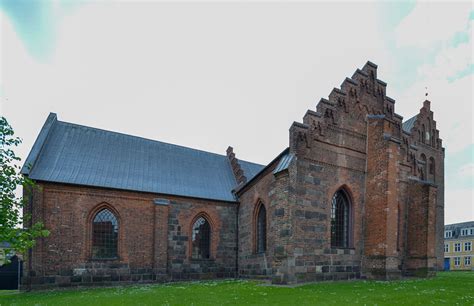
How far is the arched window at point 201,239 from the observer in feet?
77.9

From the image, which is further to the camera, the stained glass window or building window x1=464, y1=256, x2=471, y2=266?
building window x1=464, y1=256, x2=471, y2=266

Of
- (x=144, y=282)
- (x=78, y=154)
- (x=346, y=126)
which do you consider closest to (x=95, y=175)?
(x=78, y=154)

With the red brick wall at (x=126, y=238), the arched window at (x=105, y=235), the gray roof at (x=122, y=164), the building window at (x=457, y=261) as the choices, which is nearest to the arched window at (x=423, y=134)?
the gray roof at (x=122, y=164)

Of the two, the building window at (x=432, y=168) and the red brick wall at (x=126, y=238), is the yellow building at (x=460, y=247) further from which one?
the red brick wall at (x=126, y=238)

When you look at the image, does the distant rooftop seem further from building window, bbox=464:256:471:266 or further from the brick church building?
building window, bbox=464:256:471:266

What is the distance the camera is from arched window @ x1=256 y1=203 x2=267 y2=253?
22.0m

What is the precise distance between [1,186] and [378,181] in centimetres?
1761

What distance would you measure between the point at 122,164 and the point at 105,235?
4.90 m

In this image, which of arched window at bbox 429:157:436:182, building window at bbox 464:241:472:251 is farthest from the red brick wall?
building window at bbox 464:241:472:251

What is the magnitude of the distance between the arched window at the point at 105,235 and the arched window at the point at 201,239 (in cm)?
512

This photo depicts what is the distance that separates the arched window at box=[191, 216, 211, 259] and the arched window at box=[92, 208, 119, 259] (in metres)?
5.12

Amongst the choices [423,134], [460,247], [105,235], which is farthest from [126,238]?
[460,247]

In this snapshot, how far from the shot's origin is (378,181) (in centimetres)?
1975

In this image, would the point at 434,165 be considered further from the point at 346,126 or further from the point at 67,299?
the point at 67,299
